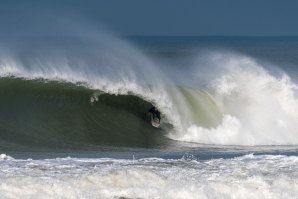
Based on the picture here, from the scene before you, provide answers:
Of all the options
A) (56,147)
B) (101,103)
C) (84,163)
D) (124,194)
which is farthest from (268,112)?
(124,194)

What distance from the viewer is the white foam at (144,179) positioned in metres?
10.6

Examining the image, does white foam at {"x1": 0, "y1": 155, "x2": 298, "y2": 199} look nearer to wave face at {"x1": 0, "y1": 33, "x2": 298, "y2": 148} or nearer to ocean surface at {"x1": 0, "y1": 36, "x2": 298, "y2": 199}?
ocean surface at {"x1": 0, "y1": 36, "x2": 298, "y2": 199}

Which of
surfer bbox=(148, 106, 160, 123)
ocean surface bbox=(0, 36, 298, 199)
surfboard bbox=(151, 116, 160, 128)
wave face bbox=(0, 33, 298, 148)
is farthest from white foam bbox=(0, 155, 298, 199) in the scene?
surfer bbox=(148, 106, 160, 123)

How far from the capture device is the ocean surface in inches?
438

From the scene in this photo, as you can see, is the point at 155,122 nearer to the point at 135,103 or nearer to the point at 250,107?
the point at 135,103

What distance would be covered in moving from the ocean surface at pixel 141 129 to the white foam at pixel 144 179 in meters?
0.02

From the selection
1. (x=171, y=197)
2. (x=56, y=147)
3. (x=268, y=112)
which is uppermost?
(x=268, y=112)

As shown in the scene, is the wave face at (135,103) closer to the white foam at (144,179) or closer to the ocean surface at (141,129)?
the ocean surface at (141,129)

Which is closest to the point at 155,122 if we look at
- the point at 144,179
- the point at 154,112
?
the point at 154,112

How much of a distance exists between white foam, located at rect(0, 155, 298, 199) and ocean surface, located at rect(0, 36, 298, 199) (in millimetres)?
16

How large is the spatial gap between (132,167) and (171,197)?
52.1 inches

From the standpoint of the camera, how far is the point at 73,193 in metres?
10.6

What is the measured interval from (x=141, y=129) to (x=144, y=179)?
8153 millimetres

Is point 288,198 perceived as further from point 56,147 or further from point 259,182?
point 56,147
